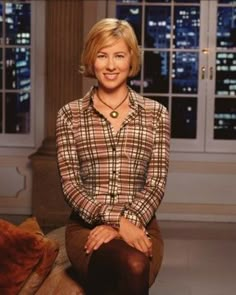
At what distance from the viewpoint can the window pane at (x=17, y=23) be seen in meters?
6.17

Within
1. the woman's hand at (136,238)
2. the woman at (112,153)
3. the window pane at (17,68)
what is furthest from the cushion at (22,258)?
the window pane at (17,68)

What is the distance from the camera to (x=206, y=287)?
4168mm

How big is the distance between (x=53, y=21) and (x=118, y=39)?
3.52 meters

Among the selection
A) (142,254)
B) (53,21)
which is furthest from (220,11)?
(142,254)

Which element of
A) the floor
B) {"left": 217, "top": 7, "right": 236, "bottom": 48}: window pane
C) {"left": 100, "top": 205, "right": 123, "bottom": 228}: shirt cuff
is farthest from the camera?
{"left": 217, "top": 7, "right": 236, "bottom": 48}: window pane

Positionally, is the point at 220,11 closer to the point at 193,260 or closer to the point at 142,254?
the point at 193,260

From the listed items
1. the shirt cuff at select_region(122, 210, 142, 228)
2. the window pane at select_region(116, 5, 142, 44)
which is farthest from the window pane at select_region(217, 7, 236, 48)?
the shirt cuff at select_region(122, 210, 142, 228)

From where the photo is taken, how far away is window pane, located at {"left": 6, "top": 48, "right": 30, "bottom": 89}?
20.4 feet

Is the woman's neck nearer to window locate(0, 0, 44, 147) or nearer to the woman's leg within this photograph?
the woman's leg

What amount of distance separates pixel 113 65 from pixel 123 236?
58 cm

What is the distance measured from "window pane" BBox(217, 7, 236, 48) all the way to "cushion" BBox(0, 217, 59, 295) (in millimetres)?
4013

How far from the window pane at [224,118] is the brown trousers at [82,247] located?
3693 millimetres

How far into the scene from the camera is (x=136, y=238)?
7.57 feet

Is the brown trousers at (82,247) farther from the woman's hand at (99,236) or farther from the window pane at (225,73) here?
the window pane at (225,73)
